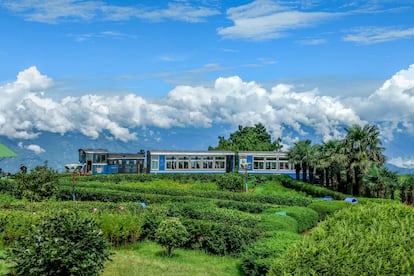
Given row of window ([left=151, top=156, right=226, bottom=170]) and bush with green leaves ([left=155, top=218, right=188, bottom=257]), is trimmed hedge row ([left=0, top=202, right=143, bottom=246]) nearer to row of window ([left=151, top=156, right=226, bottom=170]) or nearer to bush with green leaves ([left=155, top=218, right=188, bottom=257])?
bush with green leaves ([left=155, top=218, right=188, bottom=257])

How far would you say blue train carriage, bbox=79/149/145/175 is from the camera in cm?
4950

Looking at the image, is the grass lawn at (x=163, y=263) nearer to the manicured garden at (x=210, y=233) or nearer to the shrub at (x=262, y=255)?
the manicured garden at (x=210, y=233)

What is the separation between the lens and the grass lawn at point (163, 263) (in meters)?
13.8

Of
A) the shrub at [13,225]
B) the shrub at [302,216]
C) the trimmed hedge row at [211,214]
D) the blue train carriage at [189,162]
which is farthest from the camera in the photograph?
the blue train carriage at [189,162]

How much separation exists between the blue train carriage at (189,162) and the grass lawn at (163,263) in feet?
104

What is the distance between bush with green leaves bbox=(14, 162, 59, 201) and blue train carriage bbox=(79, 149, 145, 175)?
20.0 meters

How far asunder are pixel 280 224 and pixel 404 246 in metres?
11.3

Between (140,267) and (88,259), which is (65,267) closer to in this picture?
(88,259)

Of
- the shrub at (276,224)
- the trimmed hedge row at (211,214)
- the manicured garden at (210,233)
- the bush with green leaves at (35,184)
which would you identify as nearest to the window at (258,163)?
the manicured garden at (210,233)

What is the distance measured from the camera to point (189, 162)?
50.2 metres

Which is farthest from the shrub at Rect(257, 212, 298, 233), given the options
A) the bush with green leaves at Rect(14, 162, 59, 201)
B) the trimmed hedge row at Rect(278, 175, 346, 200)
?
the trimmed hedge row at Rect(278, 175, 346, 200)

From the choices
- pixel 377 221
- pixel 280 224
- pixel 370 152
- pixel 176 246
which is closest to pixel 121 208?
pixel 176 246

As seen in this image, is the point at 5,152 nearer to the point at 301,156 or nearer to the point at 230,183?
the point at 230,183

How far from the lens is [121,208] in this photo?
21.2 m
